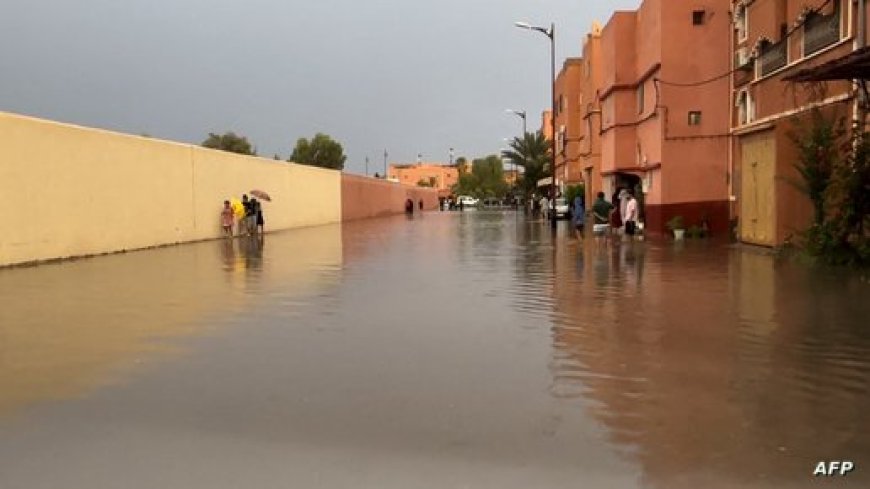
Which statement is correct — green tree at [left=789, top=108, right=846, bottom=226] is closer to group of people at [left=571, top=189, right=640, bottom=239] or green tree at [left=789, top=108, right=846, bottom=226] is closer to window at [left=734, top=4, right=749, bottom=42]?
group of people at [left=571, top=189, right=640, bottom=239]

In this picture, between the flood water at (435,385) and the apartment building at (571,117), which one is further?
the apartment building at (571,117)

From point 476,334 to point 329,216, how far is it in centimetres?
4161

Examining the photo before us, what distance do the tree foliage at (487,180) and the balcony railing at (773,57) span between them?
372 feet

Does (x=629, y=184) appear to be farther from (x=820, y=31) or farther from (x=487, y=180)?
(x=487, y=180)

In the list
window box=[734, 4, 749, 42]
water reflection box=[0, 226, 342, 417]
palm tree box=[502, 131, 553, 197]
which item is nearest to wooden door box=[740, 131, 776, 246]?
window box=[734, 4, 749, 42]

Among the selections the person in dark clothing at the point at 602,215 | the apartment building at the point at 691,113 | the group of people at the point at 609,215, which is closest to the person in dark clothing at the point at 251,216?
the group of people at the point at 609,215

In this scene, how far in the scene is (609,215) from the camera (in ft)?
84.3

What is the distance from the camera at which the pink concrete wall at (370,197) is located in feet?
184

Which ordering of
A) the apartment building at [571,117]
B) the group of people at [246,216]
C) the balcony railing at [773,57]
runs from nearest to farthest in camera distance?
the balcony railing at [773,57]
the group of people at [246,216]
the apartment building at [571,117]

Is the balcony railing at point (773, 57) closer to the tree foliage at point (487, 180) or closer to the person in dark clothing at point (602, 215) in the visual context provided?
the person in dark clothing at point (602, 215)

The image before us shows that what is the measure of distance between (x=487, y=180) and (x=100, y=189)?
119m

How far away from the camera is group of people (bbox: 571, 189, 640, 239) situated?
82.1 feet
